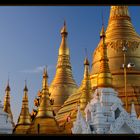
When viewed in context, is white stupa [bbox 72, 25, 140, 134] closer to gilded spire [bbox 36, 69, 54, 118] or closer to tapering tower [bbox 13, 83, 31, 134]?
gilded spire [bbox 36, 69, 54, 118]

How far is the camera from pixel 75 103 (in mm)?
17344

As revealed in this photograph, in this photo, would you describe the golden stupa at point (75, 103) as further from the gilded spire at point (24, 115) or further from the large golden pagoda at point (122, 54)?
the gilded spire at point (24, 115)

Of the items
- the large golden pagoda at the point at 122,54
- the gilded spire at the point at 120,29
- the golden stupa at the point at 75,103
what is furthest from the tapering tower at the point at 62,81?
the gilded spire at the point at 120,29

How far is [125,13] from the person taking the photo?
19938 mm

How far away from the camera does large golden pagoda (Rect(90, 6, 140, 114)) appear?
16312mm

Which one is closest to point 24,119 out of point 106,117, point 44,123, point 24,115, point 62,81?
point 24,115

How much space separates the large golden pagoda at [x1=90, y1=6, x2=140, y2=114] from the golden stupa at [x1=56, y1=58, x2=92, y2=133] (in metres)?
1.02

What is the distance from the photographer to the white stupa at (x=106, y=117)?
1223cm

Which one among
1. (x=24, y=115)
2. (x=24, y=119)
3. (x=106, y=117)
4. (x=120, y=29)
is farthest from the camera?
(x=120, y=29)

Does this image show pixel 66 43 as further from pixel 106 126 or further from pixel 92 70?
pixel 106 126

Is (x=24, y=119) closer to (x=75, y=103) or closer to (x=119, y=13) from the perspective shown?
(x=75, y=103)

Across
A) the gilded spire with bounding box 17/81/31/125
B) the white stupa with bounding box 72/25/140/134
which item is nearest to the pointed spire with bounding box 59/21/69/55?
the gilded spire with bounding box 17/81/31/125

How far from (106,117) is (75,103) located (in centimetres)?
491
